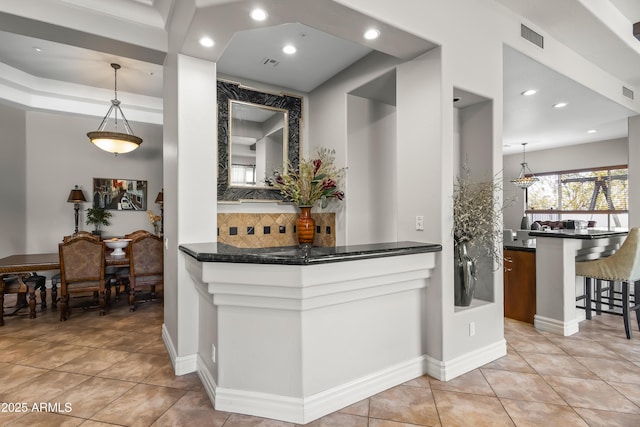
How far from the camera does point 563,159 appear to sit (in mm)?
8414

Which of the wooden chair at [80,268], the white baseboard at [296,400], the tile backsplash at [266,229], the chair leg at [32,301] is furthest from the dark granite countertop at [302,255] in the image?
the chair leg at [32,301]

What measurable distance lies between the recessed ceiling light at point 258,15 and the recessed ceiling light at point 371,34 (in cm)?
71

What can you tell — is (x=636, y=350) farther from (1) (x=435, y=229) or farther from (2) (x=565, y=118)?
(2) (x=565, y=118)

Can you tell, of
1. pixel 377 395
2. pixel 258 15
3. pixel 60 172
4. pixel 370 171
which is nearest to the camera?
pixel 258 15

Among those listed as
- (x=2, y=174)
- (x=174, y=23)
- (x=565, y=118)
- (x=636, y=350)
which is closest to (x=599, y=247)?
(x=636, y=350)

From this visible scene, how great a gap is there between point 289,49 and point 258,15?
106 cm

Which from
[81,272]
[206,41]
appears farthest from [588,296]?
[81,272]

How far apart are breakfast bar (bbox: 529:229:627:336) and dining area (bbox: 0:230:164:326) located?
15.0 feet

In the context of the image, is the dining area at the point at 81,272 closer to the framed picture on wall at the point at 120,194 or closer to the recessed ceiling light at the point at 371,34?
the framed picture on wall at the point at 120,194

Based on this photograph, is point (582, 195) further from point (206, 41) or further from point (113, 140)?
point (113, 140)

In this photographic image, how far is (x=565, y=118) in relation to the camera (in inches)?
222

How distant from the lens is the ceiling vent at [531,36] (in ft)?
10.4

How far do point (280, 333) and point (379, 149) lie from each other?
2.44 meters

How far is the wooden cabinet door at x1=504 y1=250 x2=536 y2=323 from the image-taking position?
3781 millimetres
